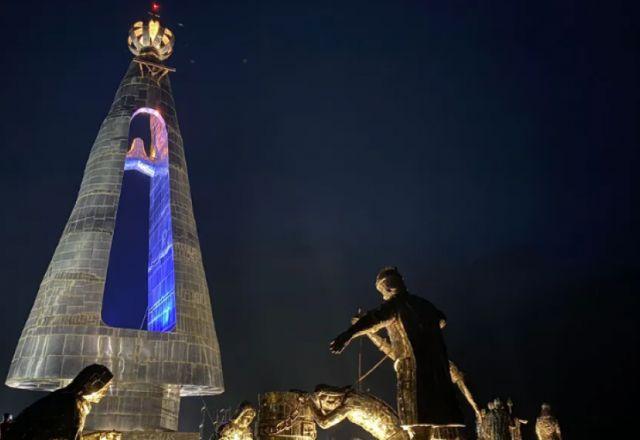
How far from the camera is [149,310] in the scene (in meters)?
15.7

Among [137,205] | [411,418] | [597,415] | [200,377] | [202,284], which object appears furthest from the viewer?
[137,205]

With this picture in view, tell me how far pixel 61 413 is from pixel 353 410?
120 inches

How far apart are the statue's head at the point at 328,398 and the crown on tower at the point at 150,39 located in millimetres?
15095

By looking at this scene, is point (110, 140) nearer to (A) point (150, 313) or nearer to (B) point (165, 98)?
(B) point (165, 98)

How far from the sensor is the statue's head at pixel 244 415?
7539 millimetres

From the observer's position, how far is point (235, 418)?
7570mm

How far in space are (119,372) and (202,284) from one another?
3574mm

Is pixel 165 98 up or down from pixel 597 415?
up

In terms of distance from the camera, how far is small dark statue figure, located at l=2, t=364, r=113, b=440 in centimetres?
469

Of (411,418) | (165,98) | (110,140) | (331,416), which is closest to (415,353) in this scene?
(411,418)

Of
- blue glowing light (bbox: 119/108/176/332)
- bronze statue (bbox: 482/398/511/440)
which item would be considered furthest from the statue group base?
bronze statue (bbox: 482/398/511/440)

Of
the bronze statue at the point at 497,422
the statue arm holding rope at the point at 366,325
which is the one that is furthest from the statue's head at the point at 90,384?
the bronze statue at the point at 497,422

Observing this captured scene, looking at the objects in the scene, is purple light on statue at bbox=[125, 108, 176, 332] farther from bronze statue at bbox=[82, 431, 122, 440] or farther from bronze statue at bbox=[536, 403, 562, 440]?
bronze statue at bbox=[536, 403, 562, 440]

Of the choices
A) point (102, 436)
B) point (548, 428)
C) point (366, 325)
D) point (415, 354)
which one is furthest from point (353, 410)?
point (548, 428)
